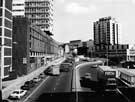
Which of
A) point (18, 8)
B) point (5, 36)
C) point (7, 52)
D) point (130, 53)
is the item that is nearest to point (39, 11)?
point (18, 8)

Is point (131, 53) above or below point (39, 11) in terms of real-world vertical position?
below

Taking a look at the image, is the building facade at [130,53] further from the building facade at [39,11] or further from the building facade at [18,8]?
the building facade at [18,8]

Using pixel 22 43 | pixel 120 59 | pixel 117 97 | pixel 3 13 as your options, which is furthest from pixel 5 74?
pixel 120 59

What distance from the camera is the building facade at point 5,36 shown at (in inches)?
Result: 2505

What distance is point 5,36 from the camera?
66000 millimetres

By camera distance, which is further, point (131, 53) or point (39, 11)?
point (131, 53)

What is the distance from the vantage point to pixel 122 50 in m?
175

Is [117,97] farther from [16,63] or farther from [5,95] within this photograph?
[16,63]

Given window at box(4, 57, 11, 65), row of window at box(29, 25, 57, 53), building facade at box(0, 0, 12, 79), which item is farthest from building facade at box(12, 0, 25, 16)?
window at box(4, 57, 11, 65)

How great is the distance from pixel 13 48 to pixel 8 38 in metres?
7.85

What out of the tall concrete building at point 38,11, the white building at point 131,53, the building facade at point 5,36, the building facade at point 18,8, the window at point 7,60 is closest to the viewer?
the building facade at point 5,36

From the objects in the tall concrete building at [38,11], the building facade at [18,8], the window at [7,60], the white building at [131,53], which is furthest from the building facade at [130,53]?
the window at [7,60]

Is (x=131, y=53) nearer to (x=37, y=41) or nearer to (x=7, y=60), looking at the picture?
(x=37, y=41)

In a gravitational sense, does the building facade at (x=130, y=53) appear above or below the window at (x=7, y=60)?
above
